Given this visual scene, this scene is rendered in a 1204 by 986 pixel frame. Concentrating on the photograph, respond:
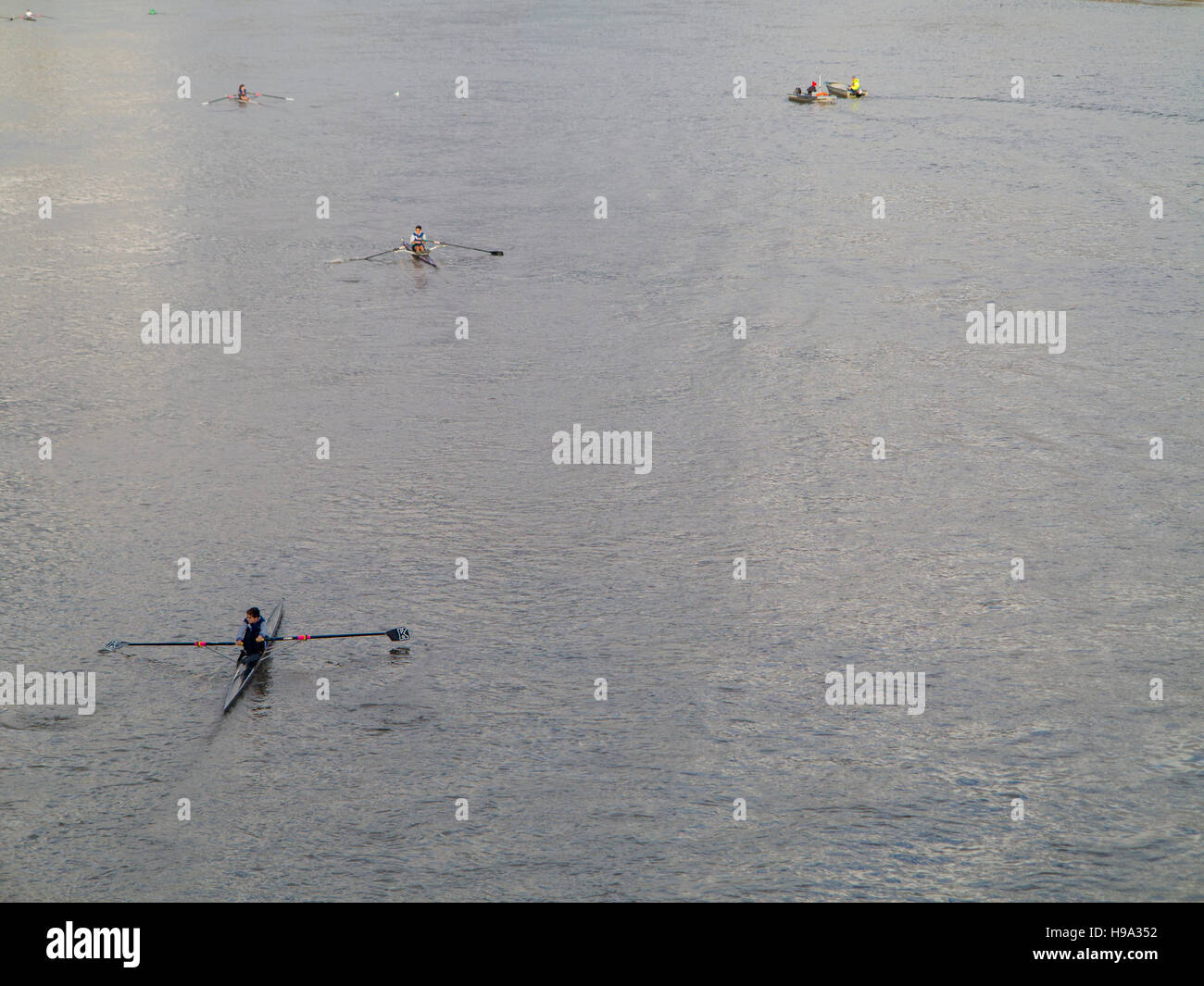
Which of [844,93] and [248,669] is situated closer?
[248,669]

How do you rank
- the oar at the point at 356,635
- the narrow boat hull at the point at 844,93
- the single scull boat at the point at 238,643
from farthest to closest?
the narrow boat hull at the point at 844,93 → the oar at the point at 356,635 → the single scull boat at the point at 238,643

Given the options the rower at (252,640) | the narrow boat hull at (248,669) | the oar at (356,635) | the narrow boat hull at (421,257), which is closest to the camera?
the narrow boat hull at (248,669)

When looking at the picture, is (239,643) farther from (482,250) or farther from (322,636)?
(482,250)

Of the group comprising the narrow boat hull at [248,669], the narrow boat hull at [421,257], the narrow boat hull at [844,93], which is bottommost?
the narrow boat hull at [248,669]

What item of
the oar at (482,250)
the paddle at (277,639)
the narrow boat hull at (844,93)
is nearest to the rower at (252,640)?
the paddle at (277,639)

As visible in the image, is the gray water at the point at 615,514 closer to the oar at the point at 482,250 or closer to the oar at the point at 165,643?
the oar at the point at 165,643

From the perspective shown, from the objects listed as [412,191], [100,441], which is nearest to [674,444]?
[100,441]

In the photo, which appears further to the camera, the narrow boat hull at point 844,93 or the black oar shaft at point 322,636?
the narrow boat hull at point 844,93

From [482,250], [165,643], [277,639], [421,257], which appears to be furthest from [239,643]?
[482,250]
